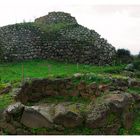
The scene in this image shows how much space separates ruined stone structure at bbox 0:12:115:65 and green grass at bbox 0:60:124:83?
665 millimetres

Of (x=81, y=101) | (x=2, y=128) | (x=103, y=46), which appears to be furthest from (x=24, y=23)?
(x=2, y=128)

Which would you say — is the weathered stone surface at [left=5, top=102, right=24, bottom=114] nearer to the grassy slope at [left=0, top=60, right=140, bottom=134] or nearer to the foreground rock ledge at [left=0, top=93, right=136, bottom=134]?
the foreground rock ledge at [left=0, top=93, right=136, bottom=134]

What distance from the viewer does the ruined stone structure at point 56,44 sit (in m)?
21.2

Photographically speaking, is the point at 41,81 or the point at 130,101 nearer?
the point at 130,101

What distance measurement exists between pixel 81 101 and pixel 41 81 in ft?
3.15

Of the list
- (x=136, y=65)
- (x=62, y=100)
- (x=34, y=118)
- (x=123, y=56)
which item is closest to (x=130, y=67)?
(x=136, y=65)

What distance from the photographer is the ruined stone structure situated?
21219 millimetres

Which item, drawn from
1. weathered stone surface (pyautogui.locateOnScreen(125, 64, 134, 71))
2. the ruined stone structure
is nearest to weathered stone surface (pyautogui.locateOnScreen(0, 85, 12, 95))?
weathered stone surface (pyautogui.locateOnScreen(125, 64, 134, 71))

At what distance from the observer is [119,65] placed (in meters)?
20.5

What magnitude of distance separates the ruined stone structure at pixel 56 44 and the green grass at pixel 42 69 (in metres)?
0.66

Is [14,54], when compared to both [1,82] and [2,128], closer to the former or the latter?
[1,82]

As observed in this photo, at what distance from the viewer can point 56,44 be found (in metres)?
21.5

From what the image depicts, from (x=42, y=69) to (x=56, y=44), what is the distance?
3239 millimetres

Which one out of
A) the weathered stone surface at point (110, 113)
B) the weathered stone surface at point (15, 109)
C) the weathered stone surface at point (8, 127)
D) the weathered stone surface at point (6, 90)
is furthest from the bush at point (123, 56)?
the weathered stone surface at point (8, 127)
